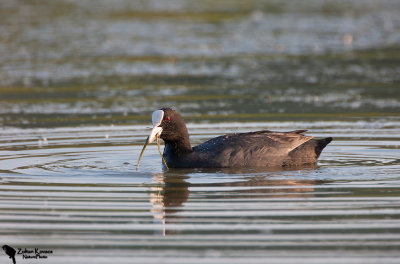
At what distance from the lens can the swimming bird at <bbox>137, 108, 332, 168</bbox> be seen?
10891 mm

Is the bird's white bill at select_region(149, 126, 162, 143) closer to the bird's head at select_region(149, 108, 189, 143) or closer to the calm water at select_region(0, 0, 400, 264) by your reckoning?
the bird's head at select_region(149, 108, 189, 143)

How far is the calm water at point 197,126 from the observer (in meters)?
7.42

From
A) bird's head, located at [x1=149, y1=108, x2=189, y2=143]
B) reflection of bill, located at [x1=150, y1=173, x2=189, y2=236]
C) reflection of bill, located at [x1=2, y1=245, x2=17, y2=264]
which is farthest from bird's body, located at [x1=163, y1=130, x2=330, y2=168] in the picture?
reflection of bill, located at [x1=2, y1=245, x2=17, y2=264]

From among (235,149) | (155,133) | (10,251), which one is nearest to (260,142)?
(235,149)

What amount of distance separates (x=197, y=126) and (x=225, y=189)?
16.6 ft

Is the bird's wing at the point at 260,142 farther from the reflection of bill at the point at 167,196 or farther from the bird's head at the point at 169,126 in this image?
the reflection of bill at the point at 167,196

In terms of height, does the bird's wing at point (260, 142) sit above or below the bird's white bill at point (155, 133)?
below

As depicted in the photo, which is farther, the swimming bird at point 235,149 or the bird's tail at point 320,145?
the bird's tail at point 320,145

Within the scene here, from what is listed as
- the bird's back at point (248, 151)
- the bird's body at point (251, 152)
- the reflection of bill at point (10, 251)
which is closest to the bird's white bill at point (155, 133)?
the bird's body at point (251, 152)

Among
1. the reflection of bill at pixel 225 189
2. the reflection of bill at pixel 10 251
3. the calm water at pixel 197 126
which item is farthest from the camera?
the reflection of bill at pixel 225 189

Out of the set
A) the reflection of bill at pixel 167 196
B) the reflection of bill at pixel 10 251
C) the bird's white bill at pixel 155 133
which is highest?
the bird's white bill at pixel 155 133

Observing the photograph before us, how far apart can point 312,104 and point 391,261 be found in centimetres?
1006

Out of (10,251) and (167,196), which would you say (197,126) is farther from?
(10,251)

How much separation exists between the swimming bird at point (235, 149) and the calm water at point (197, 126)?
9.6 inches
